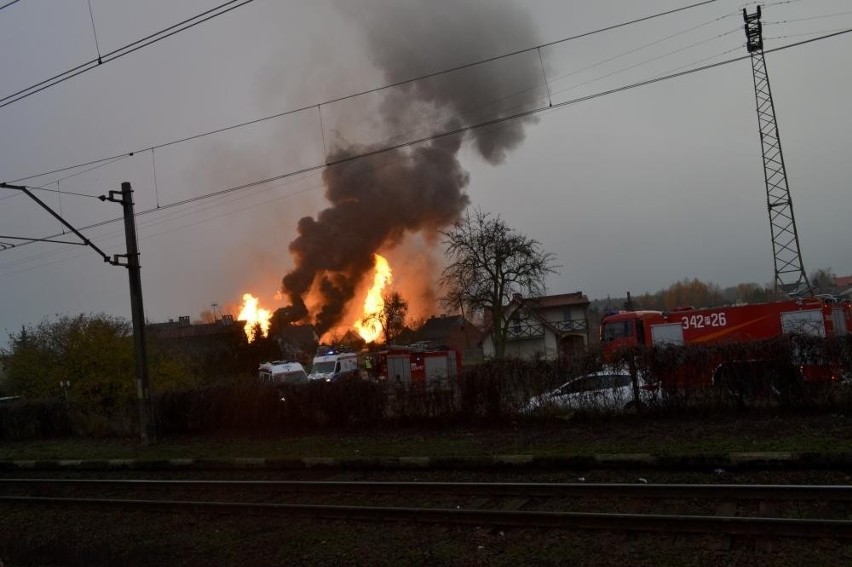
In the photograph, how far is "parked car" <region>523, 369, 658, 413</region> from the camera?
14172mm

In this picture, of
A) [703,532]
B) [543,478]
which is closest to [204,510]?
[543,478]

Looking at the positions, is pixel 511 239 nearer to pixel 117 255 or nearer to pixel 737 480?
pixel 117 255

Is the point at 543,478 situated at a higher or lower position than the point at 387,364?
lower

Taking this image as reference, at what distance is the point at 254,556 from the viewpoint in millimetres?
7883

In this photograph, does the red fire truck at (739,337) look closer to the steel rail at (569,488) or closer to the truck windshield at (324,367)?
the steel rail at (569,488)

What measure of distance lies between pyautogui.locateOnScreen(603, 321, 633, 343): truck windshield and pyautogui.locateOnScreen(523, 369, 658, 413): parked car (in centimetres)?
1298

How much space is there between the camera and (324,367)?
3662 cm

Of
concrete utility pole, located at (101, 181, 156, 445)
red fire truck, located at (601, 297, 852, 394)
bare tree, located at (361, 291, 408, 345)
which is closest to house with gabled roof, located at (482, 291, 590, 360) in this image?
bare tree, located at (361, 291, 408, 345)

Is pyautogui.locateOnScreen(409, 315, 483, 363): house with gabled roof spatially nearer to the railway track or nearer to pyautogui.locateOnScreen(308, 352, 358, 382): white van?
pyautogui.locateOnScreen(308, 352, 358, 382): white van

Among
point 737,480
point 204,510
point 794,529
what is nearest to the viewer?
point 794,529

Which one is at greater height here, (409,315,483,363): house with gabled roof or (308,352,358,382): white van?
(409,315,483,363): house with gabled roof

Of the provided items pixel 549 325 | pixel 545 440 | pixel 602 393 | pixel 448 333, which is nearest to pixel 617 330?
pixel 602 393

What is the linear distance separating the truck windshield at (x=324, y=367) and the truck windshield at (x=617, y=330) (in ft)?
51.1

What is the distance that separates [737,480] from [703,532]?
A: 269cm
